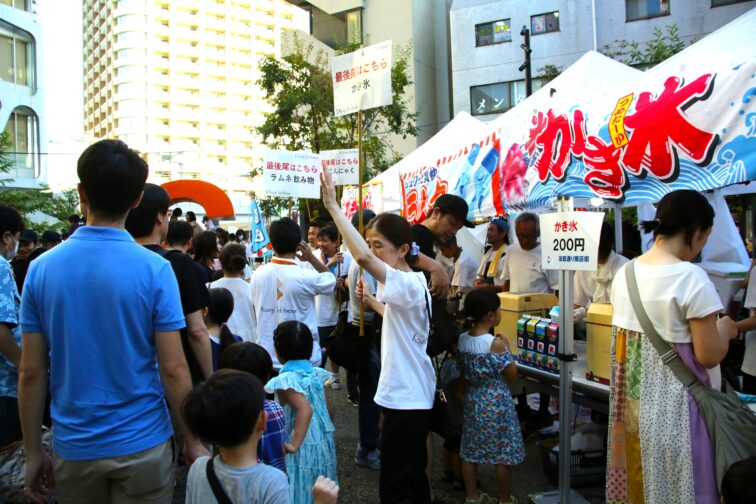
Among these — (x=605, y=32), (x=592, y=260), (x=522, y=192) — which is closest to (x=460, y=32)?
(x=605, y=32)

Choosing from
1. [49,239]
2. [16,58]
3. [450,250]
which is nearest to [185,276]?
[450,250]

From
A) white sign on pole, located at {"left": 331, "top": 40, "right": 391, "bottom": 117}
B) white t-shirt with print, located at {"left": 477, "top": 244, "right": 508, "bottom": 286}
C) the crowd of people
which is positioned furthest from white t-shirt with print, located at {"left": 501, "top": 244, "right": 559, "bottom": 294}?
white sign on pole, located at {"left": 331, "top": 40, "right": 391, "bottom": 117}

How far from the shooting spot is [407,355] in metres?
3.03

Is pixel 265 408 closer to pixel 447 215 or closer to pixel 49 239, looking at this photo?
pixel 447 215

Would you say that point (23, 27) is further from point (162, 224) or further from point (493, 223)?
point (162, 224)

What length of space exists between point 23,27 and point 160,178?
46313 mm

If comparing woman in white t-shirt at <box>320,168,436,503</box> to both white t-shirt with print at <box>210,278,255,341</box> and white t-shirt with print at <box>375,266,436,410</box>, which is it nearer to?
white t-shirt with print at <box>375,266,436,410</box>

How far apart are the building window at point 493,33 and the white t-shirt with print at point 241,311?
19.7 m

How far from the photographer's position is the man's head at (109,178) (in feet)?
6.27

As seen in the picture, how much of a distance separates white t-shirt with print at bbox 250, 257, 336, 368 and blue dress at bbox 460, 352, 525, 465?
1.18 meters

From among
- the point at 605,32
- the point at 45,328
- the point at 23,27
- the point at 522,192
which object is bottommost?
the point at 45,328

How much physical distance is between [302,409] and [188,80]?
282ft

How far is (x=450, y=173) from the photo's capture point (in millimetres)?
6340

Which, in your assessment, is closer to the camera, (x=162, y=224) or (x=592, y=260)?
(x=162, y=224)
